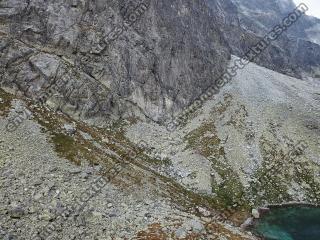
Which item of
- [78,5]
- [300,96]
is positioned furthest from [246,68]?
[78,5]

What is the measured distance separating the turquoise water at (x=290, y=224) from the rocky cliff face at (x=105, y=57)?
76.4 feet

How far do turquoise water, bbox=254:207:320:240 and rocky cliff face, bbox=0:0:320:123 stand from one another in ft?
76.4

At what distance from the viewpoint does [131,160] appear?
5506 centimetres

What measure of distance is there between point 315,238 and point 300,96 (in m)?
41.7

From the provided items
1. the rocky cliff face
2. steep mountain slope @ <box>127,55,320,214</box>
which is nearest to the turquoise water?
steep mountain slope @ <box>127,55,320,214</box>

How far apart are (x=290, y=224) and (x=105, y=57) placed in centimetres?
3639

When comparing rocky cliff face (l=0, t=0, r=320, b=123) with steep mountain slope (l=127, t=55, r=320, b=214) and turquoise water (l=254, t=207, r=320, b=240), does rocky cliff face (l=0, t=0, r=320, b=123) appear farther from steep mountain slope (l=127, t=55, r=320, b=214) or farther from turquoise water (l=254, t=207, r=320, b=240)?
turquoise water (l=254, t=207, r=320, b=240)

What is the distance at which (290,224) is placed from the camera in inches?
2095

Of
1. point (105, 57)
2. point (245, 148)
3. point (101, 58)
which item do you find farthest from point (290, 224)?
point (101, 58)

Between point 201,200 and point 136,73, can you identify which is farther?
point 136,73

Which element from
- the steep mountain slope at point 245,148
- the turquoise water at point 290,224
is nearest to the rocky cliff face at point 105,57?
the steep mountain slope at point 245,148

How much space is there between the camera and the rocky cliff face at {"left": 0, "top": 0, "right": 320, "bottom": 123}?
6084cm

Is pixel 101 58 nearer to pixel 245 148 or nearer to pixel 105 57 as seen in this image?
pixel 105 57

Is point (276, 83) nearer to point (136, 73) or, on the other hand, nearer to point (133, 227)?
point (136, 73)
